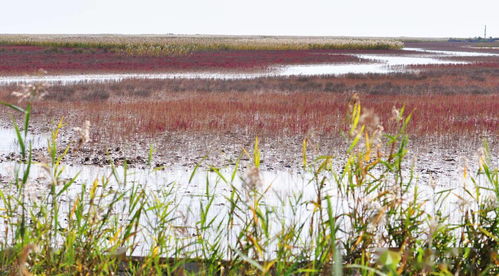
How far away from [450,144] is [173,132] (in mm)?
5168

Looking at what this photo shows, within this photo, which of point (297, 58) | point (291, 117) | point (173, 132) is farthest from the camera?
point (297, 58)

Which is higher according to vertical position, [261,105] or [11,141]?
[261,105]

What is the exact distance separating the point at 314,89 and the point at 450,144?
10.0 meters

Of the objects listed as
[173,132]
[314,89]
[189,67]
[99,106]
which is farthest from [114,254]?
[189,67]

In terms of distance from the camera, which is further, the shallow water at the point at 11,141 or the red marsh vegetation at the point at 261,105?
the red marsh vegetation at the point at 261,105

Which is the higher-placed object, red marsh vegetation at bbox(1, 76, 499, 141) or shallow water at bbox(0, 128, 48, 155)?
red marsh vegetation at bbox(1, 76, 499, 141)

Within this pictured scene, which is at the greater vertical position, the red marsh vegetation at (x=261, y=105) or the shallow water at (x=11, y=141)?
the red marsh vegetation at (x=261, y=105)

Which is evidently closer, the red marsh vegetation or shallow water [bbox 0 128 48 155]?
shallow water [bbox 0 128 48 155]

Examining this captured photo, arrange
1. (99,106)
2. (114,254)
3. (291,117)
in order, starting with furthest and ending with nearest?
(99,106) → (291,117) → (114,254)

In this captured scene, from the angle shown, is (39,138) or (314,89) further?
(314,89)

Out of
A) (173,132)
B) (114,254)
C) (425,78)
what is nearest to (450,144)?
(173,132)

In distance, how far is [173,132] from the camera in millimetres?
12141

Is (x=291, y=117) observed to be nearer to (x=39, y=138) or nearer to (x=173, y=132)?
(x=173, y=132)

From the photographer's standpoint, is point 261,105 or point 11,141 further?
point 261,105
